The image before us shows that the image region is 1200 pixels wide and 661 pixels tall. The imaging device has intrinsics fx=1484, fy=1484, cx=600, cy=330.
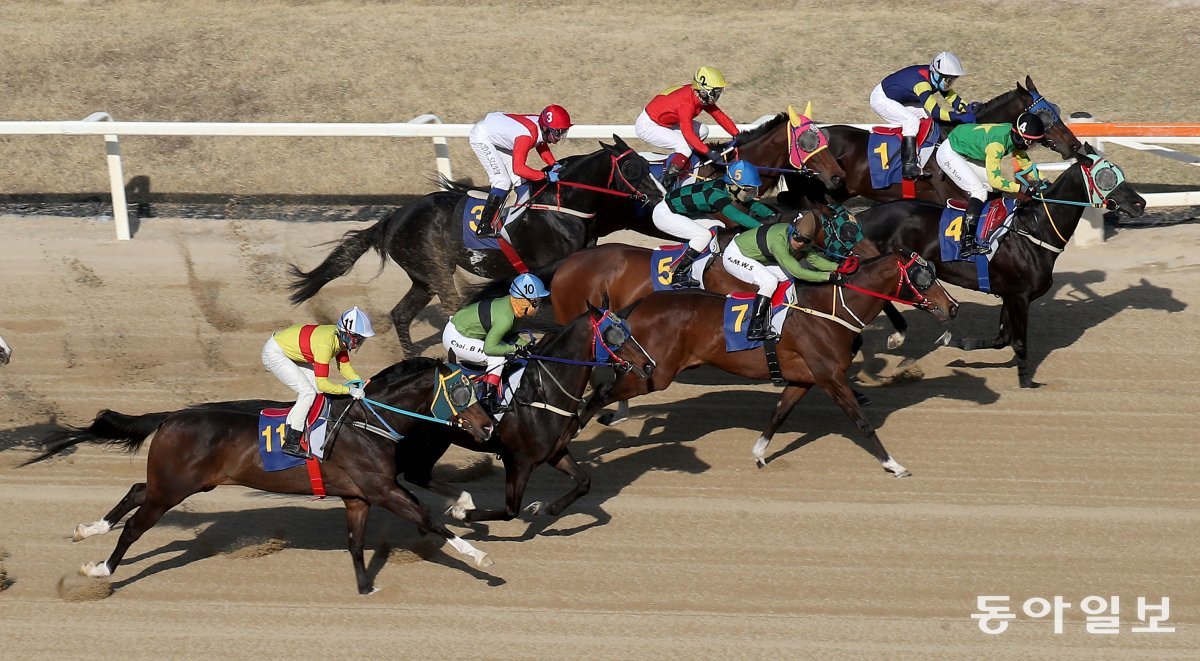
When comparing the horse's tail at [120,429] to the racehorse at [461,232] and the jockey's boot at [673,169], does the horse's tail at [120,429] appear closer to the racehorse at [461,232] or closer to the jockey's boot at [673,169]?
the racehorse at [461,232]

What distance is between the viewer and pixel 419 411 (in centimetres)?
834

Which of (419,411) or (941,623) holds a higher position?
(419,411)

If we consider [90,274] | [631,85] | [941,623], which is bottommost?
[941,623]

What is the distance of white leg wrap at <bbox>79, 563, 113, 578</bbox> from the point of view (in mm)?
8375

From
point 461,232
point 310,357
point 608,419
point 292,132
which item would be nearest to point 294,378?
point 310,357

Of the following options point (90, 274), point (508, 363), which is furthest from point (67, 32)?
point (508, 363)

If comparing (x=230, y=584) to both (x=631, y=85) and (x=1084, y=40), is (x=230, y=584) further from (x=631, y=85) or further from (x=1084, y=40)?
(x=1084, y=40)

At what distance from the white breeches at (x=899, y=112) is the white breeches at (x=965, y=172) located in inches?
19.7

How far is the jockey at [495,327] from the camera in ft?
29.6

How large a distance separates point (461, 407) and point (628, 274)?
8.99 feet

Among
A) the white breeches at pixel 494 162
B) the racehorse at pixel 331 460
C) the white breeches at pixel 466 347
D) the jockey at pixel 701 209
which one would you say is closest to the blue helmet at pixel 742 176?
the jockey at pixel 701 209

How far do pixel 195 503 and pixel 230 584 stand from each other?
4.16 ft

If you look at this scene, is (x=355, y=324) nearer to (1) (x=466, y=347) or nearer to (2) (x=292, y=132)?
(1) (x=466, y=347)

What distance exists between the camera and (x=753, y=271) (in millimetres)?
Answer: 10078
